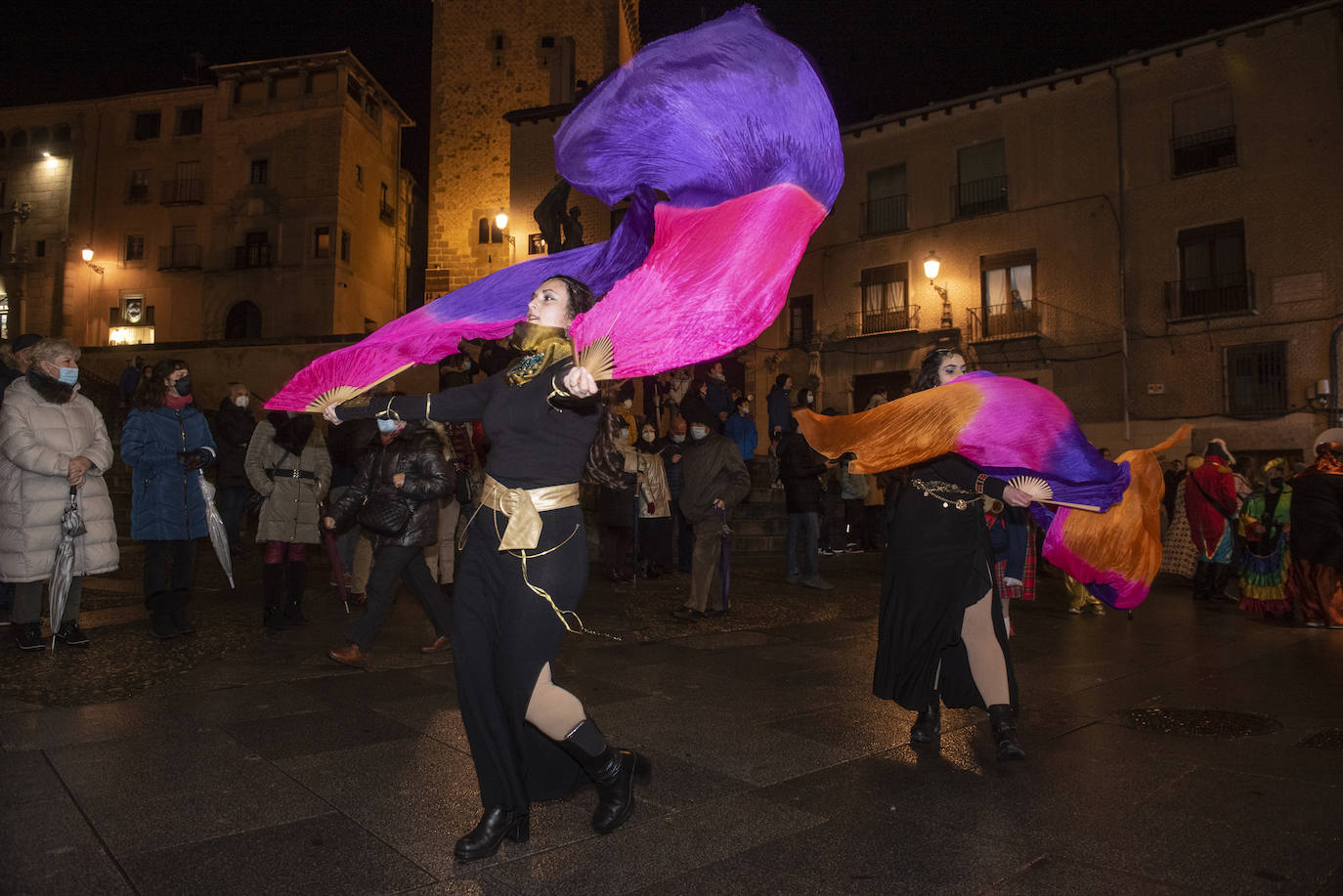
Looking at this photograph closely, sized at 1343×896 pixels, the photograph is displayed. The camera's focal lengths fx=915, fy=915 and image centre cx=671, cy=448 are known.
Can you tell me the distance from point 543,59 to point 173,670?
33.0m

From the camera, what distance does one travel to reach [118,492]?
53.3 feet

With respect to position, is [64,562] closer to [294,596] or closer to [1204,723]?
[294,596]

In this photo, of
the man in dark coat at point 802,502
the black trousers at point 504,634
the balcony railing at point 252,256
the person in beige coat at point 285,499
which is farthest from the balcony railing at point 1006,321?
the balcony railing at point 252,256

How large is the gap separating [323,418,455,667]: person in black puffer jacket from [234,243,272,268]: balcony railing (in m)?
34.9

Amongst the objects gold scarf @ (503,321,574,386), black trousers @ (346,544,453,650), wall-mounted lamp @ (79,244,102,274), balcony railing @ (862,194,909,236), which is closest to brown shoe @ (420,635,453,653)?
black trousers @ (346,544,453,650)

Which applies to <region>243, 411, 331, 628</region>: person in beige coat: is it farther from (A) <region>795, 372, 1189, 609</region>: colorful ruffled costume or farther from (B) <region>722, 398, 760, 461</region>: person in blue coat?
(B) <region>722, 398, 760, 461</region>: person in blue coat

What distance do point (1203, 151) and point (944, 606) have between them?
79.9ft

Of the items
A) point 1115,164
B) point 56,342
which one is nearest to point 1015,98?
point 1115,164

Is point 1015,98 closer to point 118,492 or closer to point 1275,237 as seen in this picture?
point 1275,237

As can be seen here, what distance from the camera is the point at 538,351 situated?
333 cm

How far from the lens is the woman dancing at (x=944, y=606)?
14.7 ft

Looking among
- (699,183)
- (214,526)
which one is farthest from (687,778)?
(214,526)

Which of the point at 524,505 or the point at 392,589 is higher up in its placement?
the point at 524,505

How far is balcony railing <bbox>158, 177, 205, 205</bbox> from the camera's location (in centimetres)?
3822
